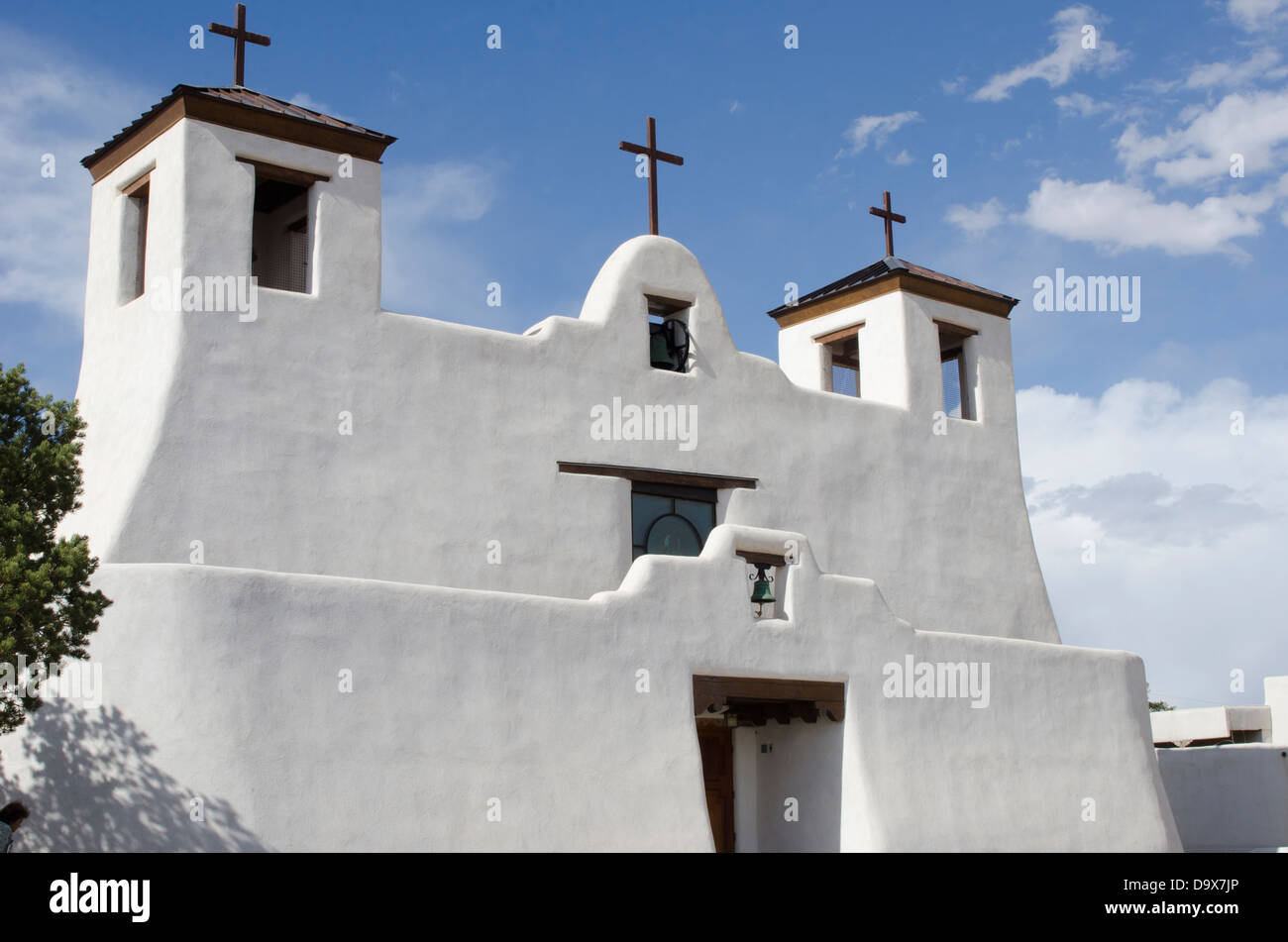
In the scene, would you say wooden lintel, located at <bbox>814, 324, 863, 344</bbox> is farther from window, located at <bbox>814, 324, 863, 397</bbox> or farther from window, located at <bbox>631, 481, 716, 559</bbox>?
window, located at <bbox>631, 481, 716, 559</bbox>

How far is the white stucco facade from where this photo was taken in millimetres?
12352

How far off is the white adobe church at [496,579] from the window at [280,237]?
0.05 meters

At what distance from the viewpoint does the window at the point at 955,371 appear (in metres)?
21.8

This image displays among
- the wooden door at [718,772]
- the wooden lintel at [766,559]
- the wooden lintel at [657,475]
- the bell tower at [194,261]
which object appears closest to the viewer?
the bell tower at [194,261]

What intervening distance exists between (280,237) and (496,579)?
571cm

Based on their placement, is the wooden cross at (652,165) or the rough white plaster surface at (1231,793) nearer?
the wooden cross at (652,165)

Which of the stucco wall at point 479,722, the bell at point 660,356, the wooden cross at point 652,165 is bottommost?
the stucco wall at point 479,722

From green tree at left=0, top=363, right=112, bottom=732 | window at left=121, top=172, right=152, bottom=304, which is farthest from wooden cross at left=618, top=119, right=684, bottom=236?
green tree at left=0, top=363, right=112, bottom=732

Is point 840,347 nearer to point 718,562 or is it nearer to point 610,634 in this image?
point 718,562

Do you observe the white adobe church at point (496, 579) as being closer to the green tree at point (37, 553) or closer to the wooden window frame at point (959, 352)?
the green tree at point (37, 553)

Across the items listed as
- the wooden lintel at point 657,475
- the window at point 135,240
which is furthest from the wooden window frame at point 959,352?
the window at point 135,240

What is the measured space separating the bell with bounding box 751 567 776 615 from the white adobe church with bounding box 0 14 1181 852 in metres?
0.06

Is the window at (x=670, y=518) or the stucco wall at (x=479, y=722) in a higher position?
the window at (x=670, y=518)
